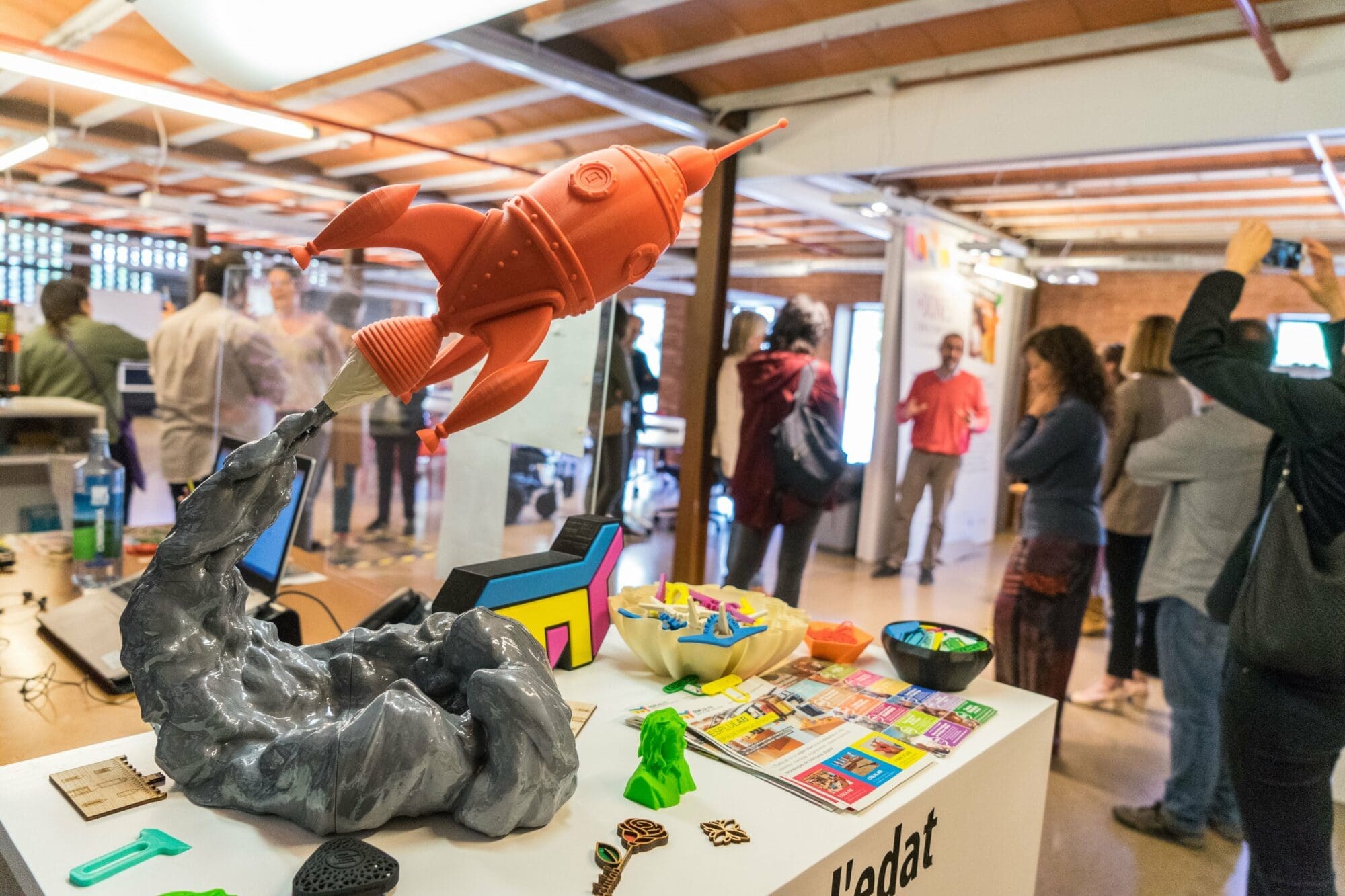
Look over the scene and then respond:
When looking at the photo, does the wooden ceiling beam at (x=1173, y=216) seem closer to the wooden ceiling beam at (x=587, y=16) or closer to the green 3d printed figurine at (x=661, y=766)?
the wooden ceiling beam at (x=587, y=16)

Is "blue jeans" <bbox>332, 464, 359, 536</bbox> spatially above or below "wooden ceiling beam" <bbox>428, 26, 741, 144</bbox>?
below

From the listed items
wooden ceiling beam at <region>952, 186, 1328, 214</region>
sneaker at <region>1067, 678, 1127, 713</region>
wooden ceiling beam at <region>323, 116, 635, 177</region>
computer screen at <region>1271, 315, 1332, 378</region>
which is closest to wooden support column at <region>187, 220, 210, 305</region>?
wooden ceiling beam at <region>323, 116, 635, 177</region>

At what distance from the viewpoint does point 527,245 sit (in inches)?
30.5

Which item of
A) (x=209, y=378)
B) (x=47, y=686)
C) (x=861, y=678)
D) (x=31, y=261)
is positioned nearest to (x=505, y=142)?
(x=209, y=378)

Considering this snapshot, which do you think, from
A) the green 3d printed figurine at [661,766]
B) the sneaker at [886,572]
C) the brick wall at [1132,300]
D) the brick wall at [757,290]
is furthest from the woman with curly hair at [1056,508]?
the brick wall at [757,290]

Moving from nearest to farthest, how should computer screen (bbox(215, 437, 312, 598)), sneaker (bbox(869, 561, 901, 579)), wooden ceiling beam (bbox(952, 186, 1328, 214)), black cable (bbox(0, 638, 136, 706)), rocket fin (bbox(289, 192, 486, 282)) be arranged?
1. rocket fin (bbox(289, 192, 486, 282))
2. black cable (bbox(0, 638, 136, 706))
3. computer screen (bbox(215, 437, 312, 598))
4. wooden ceiling beam (bbox(952, 186, 1328, 214))
5. sneaker (bbox(869, 561, 901, 579))

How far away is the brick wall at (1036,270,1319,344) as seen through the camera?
6.71m

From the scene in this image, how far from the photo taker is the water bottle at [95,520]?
82.6 inches

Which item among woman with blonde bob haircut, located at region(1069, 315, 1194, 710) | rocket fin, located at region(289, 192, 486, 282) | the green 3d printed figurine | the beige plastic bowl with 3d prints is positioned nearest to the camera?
rocket fin, located at region(289, 192, 486, 282)

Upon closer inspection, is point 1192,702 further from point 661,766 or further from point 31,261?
point 31,261

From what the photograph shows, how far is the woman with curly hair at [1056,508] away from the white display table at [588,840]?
61.9 inches

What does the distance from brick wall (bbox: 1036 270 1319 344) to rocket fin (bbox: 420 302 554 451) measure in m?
7.01

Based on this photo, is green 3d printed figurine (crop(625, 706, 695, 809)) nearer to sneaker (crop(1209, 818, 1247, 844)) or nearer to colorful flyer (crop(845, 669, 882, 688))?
colorful flyer (crop(845, 669, 882, 688))

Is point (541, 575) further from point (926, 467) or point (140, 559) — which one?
point (926, 467)
